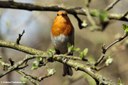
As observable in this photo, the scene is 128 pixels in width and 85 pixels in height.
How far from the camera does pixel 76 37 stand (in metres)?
11.6

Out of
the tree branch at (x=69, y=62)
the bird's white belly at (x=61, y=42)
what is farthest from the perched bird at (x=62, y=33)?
the tree branch at (x=69, y=62)

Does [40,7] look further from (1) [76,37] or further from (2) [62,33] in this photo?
(1) [76,37]

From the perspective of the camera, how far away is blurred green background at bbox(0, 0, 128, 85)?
6043 mm

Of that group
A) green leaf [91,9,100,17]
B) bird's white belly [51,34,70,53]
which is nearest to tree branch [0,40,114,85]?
A: green leaf [91,9,100,17]

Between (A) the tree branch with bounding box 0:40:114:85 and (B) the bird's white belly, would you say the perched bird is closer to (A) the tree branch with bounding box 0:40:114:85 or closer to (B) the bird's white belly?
(B) the bird's white belly

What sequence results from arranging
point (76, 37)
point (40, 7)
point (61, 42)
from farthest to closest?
point (76, 37) < point (61, 42) < point (40, 7)

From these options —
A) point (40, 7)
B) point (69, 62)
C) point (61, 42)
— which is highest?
point (40, 7)

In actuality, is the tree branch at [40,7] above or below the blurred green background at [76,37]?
above

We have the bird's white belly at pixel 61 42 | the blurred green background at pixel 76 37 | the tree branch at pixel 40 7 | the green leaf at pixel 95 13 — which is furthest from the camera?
the blurred green background at pixel 76 37

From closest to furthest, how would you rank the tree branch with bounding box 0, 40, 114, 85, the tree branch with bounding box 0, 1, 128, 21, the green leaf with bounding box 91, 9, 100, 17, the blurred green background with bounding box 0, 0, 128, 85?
the tree branch with bounding box 0, 40, 114, 85 < the green leaf with bounding box 91, 9, 100, 17 < the tree branch with bounding box 0, 1, 128, 21 < the blurred green background with bounding box 0, 0, 128, 85

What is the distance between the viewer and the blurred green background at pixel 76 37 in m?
6.04

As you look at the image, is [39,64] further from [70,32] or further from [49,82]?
[49,82]

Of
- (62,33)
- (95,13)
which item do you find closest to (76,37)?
(62,33)

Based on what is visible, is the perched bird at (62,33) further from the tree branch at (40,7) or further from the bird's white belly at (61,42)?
the tree branch at (40,7)
